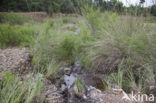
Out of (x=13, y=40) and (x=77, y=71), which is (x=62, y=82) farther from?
(x=13, y=40)

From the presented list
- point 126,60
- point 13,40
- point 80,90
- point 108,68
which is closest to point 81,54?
point 108,68

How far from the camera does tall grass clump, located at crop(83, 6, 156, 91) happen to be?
187 cm

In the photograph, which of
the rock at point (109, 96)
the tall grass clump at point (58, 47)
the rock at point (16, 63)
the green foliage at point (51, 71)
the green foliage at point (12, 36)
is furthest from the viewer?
the green foliage at point (12, 36)

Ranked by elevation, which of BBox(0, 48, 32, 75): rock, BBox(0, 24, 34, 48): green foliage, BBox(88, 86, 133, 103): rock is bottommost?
BBox(88, 86, 133, 103): rock

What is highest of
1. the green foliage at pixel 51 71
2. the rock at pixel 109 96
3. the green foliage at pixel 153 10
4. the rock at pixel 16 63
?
the green foliage at pixel 153 10

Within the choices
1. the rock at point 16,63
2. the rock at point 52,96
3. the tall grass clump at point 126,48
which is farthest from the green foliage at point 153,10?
the rock at point 16,63

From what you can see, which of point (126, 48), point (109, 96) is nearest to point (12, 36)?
point (126, 48)

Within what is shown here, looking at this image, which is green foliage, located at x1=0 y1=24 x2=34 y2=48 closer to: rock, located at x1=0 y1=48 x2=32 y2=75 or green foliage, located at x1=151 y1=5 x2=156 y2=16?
rock, located at x1=0 y1=48 x2=32 y2=75

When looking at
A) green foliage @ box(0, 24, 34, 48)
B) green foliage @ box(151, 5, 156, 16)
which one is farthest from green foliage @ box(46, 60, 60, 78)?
green foliage @ box(151, 5, 156, 16)

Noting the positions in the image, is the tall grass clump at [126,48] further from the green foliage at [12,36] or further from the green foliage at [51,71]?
the green foliage at [12,36]

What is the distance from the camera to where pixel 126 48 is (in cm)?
208

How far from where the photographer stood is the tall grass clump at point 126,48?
1.87 m

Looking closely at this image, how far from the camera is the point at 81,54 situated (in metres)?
2.76

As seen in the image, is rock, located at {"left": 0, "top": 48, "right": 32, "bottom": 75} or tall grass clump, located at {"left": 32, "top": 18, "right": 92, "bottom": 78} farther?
tall grass clump, located at {"left": 32, "top": 18, "right": 92, "bottom": 78}
